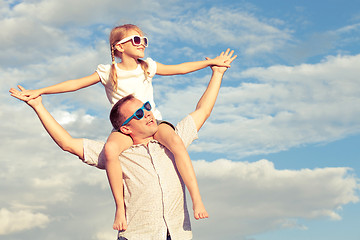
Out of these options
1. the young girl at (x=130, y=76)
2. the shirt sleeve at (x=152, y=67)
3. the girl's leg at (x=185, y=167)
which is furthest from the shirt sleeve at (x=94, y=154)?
the shirt sleeve at (x=152, y=67)

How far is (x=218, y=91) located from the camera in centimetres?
675

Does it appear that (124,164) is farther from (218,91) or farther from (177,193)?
(218,91)

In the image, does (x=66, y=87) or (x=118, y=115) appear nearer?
(x=118, y=115)

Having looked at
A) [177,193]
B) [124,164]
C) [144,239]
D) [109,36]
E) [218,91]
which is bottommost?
[144,239]

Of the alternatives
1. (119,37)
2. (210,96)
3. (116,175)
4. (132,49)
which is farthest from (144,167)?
(119,37)

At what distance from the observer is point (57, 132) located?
5.93m

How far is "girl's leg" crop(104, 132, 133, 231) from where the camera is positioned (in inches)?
216

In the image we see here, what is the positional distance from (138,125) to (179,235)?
1479 millimetres

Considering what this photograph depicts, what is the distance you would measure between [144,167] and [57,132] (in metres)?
1.31

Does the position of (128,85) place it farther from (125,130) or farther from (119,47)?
(125,130)

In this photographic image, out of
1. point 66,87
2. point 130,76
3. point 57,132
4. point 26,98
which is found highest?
point 130,76

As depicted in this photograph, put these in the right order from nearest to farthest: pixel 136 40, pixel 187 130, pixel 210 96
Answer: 1. pixel 187 130
2. pixel 210 96
3. pixel 136 40

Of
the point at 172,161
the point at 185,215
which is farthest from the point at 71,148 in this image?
the point at 185,215

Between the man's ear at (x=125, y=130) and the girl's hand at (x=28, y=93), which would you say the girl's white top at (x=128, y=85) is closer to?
the man's ear at (x=125, y=130)
